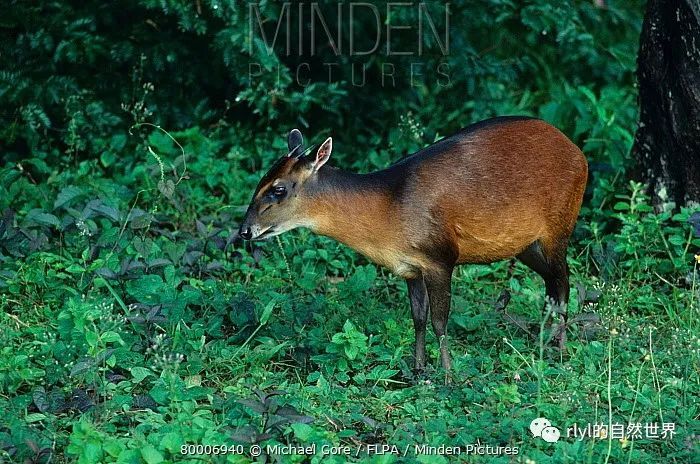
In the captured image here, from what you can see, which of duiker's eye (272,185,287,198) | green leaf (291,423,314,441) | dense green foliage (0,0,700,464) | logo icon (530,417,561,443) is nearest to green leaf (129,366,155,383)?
dense green foliage (0,0,700,464)

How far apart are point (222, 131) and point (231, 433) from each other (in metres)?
4.50

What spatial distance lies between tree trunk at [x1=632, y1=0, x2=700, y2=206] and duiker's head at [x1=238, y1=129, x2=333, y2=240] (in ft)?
8.35

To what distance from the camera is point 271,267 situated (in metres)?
7.82

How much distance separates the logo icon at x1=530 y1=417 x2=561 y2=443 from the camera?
18.1ft

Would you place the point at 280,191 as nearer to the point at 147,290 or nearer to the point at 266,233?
the point at 266,233

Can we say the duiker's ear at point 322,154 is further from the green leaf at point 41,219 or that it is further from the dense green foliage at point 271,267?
the green leaf at point 41,219

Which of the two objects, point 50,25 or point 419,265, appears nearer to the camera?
point 419,265

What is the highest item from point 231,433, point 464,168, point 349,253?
point 464,168

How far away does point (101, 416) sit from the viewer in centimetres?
570

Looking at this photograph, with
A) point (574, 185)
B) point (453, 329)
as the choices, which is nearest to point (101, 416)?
point (453, 329)

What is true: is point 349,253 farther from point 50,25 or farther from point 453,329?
point 50,25

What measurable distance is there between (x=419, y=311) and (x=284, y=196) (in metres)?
1.00

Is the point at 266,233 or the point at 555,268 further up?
the point at 266,233

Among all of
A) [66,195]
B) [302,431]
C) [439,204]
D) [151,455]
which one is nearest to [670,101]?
[439,204]
